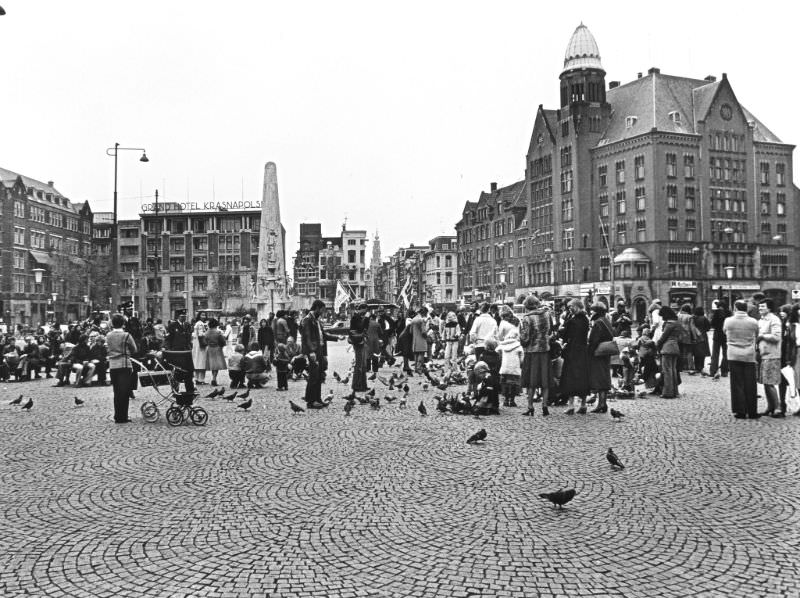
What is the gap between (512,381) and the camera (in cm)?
1379

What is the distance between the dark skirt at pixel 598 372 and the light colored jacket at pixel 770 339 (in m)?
2.68

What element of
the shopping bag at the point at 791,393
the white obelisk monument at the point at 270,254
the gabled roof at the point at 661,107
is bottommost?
the shopping bag at the point at 791,393

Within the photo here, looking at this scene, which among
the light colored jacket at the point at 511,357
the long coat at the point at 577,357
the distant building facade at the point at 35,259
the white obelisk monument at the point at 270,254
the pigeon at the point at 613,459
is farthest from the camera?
the distant building facade at the point at 35,259

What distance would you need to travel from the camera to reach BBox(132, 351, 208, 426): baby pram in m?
12.6

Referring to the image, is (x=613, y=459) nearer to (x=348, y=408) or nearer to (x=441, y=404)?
(x=441, y=404)

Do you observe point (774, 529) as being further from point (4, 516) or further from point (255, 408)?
point (255, 408)

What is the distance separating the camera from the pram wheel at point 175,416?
1250 centimetres

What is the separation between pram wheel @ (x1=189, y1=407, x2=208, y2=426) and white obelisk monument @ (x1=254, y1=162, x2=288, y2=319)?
28747 mm

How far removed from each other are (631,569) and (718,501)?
7.68ft

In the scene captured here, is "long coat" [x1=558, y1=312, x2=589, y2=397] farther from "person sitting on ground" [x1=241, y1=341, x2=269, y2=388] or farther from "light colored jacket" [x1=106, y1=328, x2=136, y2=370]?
"person sitting on ground" [x1=241, y1=341, x2=269, y2=388]

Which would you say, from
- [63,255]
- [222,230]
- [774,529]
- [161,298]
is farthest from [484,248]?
[774,529]

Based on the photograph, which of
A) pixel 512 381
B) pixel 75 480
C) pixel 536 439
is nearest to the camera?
pixel 75 480

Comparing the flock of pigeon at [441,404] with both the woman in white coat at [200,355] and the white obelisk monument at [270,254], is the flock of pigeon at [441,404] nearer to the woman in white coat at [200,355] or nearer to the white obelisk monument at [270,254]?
the woman in white coat at [200,355]

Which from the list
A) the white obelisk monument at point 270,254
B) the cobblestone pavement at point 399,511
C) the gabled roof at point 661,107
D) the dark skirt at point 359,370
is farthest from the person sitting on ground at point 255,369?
the gabled roof at point 661,107
